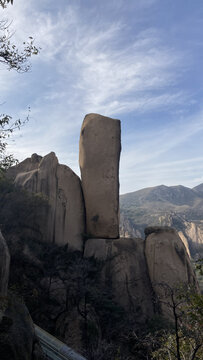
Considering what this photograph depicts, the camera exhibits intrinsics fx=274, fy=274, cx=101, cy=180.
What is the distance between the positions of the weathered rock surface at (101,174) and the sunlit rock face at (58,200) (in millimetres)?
789

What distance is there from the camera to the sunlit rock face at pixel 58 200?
1930 centimetres

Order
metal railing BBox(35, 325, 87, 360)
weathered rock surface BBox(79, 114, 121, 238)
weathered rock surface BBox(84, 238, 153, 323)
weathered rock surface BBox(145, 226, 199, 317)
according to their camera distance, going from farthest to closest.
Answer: weathered rock surface BBox(79, 114, 121, 238) < weathered rock surface BBox(145, 226, 199, 317) < weathered rock surface BBox(84, 238, 153, 323) < metal railing BBox(35, 325, 87, 360)

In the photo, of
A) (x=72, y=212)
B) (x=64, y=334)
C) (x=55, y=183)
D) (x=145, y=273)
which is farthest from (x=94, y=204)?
(x=64, y=334)

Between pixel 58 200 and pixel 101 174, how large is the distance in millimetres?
3803

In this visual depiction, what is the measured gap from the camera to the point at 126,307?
16.9m

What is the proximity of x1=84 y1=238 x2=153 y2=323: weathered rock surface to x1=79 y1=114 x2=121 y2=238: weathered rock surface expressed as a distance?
1264 mm

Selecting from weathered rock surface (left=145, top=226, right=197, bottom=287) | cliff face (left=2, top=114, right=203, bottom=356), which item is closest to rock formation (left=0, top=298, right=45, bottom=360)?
cliff face (left=2, top=114, right=203, bottom=356)

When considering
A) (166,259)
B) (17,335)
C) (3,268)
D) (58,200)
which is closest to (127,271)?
(166,259)

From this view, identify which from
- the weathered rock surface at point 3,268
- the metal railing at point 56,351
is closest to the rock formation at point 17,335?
the weathered rock surface at point 3,268

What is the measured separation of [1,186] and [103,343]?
12.3m

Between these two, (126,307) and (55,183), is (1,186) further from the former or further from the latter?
(126,307)

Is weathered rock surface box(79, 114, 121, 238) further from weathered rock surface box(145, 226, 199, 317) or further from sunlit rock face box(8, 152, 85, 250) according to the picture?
weathered rock surface box(145, 226, 199, 317)

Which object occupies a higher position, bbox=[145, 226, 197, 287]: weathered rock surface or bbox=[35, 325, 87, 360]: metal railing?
bbox=[145, 226, 197, 287]: weathered rock surface

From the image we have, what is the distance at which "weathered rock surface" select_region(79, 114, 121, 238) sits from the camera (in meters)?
20.5
